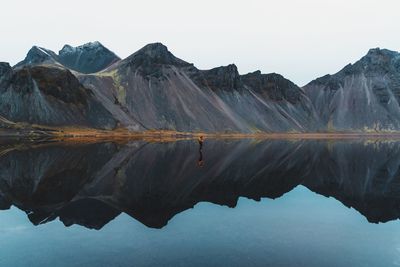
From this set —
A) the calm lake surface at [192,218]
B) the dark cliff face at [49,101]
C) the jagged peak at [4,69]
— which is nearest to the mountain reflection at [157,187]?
the calm lake surface at [192,218]

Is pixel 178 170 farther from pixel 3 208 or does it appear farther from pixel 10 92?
pixel 10 92

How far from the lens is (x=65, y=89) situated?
574 ft

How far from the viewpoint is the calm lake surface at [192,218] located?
17969mm

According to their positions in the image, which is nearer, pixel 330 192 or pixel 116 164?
pixel 330 192

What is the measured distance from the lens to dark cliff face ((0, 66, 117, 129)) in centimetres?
15950

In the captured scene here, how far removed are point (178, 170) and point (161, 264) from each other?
3116 cm

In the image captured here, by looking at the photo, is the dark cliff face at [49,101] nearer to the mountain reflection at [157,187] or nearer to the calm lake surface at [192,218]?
the mountain reflection at [157,187]

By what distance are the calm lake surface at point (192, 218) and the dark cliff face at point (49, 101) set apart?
12350 cm

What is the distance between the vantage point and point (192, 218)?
82.9 feet

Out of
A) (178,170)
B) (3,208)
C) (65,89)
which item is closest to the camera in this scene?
(3,208)

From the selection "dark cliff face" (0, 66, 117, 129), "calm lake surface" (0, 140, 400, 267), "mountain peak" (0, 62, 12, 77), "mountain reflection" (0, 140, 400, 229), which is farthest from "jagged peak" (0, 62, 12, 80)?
"calm lake surface" (0, 140, 400, 267)

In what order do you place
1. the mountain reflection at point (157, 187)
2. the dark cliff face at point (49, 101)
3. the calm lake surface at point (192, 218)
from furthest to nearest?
the dark cliff face at point (49, 101), the mountain reflection at point (157, 187), the calm lake surface at point (192, 218)

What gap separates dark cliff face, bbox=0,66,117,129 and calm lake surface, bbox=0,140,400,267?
405 feet

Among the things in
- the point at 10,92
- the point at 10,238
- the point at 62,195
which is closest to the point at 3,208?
the point at 62,195
